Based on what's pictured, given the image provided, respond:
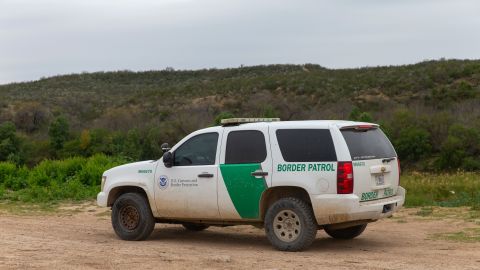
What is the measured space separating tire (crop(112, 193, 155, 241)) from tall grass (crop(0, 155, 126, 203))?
6731 mm

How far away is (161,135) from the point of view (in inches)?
1506

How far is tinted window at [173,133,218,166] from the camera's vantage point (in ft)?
35.5

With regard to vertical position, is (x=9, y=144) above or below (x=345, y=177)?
below

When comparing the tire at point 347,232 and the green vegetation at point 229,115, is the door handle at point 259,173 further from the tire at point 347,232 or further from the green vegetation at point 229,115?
the green vegetation at point 229,115

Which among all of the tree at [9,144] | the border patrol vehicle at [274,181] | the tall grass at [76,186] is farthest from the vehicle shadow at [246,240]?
the tree at [9,144]

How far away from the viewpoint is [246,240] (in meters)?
11.5

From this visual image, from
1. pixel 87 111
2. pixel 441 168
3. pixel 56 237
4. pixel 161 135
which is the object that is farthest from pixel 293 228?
pixel 87 111

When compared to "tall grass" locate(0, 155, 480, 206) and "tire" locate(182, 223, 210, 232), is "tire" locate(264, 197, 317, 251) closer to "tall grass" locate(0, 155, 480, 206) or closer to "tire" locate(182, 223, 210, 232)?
"tire" locate(182, 223, 210, 232)

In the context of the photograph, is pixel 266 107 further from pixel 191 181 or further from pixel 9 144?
pixel 191 181

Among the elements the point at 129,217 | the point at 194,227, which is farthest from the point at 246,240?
the point at 129,217

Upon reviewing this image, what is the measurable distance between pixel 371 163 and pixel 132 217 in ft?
13.2

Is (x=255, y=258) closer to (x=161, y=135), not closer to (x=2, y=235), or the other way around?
(x=2, y=235)

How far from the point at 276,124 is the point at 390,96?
4121cm

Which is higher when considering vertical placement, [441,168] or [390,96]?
[390,96]
